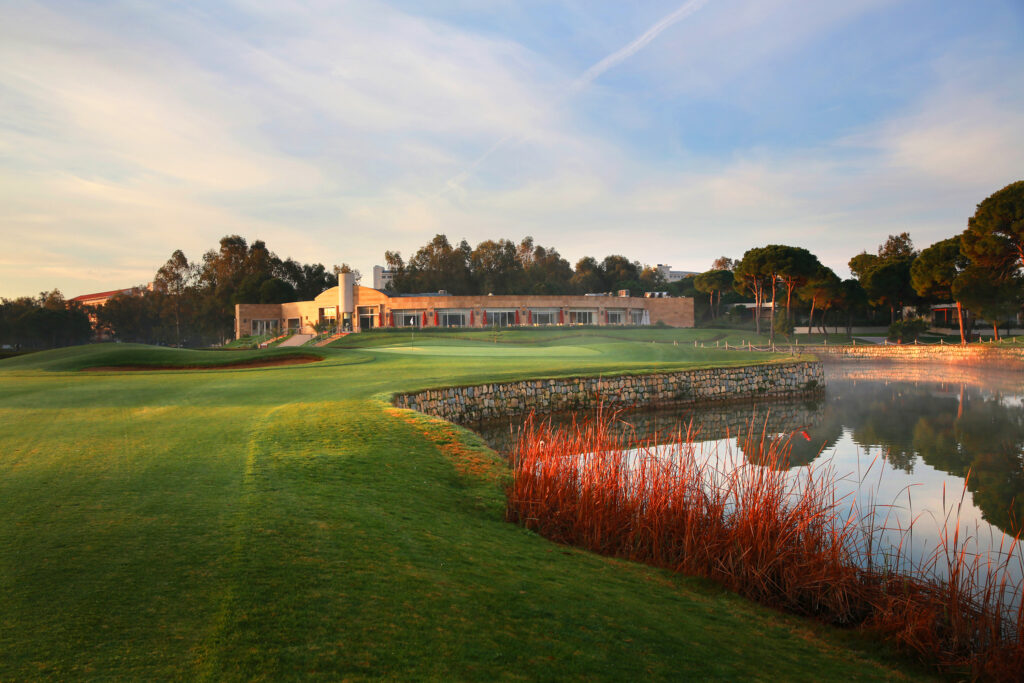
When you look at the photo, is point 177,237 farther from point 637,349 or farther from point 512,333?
point 637,349

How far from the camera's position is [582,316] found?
6019 cm

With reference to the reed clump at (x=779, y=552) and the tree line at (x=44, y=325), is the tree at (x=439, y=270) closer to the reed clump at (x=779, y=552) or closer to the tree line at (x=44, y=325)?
the tree line at (x=44, y=325)

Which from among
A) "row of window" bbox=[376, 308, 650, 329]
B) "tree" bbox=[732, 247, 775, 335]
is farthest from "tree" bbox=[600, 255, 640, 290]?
"tree" bbox=[732, 247, 775, 335]

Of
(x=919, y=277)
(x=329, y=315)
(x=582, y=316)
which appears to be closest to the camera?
(x=919, y=277)

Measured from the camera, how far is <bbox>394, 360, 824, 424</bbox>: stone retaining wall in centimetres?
1647

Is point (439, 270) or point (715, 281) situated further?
point (439, 270)

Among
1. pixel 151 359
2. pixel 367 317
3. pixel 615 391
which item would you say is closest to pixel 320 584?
pixel 615 391

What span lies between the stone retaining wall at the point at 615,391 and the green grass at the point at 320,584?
695cm

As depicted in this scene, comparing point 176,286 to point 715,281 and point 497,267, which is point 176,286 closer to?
point 497,267

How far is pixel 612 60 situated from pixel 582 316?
28395 millimetres

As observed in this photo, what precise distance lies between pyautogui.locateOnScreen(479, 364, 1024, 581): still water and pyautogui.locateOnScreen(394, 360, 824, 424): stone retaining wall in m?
0.84

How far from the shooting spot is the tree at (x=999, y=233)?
35.1 metres

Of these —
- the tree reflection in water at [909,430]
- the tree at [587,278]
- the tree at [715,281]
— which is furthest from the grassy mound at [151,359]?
the tree at [587,278]

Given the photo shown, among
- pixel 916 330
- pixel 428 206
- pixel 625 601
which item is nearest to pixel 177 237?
pixel 428 206
